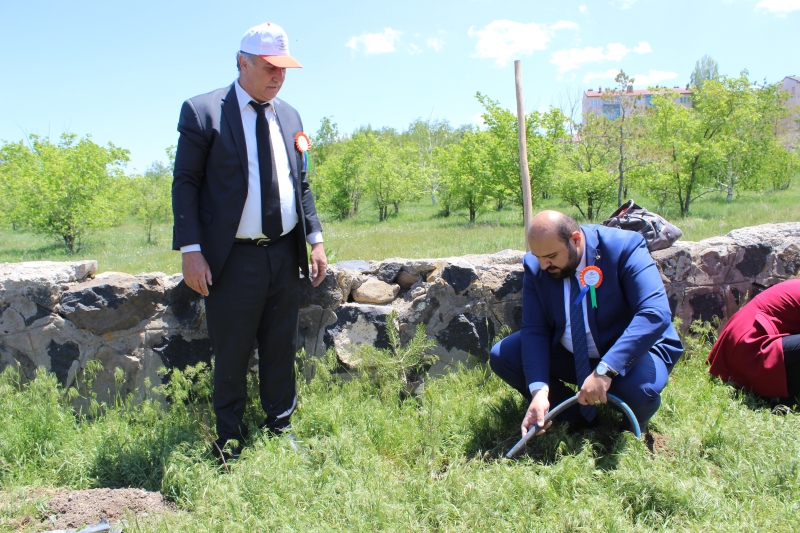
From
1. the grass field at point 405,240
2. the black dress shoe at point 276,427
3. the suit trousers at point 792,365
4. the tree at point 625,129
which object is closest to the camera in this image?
the black dress shoe at point 276,427

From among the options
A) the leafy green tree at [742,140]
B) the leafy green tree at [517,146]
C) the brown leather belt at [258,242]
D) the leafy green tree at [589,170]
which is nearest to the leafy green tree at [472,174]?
the leafy green tree at [517,146]

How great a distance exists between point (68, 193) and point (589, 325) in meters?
15.2

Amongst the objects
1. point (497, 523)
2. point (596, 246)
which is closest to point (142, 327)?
point (497, 523)

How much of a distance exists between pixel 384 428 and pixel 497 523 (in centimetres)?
90

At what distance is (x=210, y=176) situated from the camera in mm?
2658

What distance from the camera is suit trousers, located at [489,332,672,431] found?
261 centimetres

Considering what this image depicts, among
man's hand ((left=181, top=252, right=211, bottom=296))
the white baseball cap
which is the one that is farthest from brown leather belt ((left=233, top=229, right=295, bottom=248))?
the white baseball cap

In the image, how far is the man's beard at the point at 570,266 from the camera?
267 centimetres

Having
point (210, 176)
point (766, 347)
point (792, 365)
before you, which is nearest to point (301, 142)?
point (210, 176)

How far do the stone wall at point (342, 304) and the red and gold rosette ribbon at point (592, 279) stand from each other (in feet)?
3.13

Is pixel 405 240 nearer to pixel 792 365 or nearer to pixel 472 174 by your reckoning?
pixel 472 174

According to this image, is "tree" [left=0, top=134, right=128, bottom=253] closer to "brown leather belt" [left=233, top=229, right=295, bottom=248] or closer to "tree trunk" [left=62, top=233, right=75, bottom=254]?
"tree trunk" [left=62, top=233, right=75, bottom=254]

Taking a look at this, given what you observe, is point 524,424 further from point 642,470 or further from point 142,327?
point 142,327

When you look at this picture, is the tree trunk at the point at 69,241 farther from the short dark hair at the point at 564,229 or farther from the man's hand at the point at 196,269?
the short dark hair at the point at 564,229
